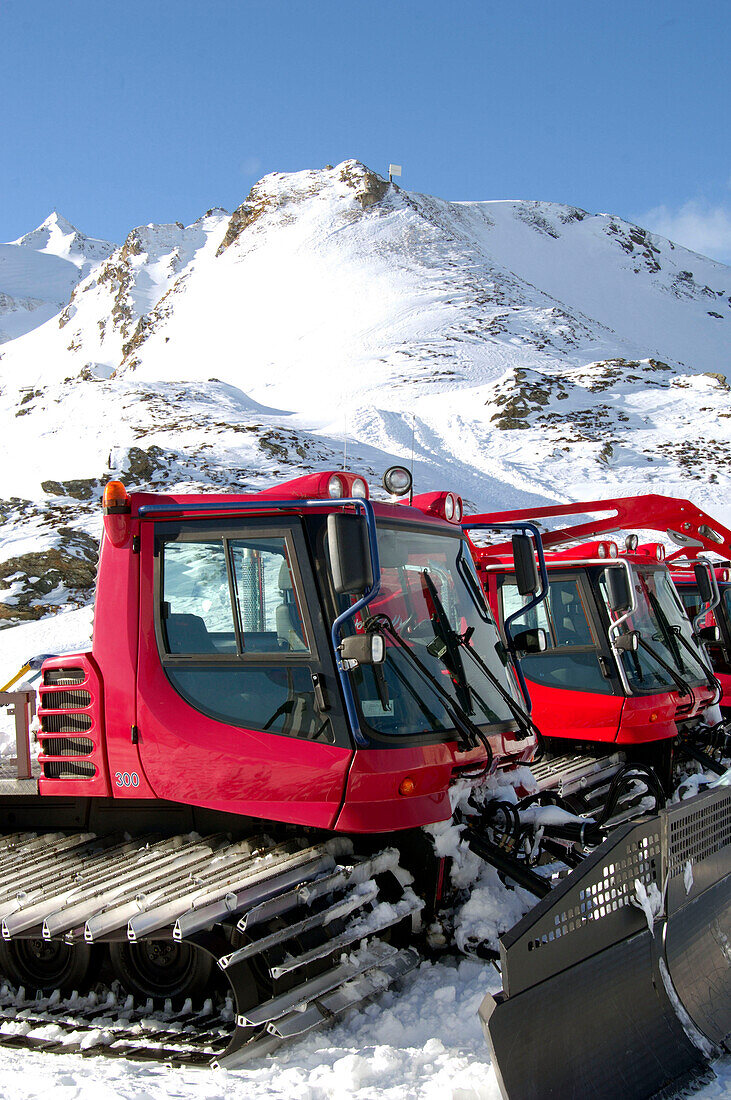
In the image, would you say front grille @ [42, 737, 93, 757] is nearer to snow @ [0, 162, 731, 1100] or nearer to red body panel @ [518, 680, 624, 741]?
snow @ [0, 162, 731, 1100]

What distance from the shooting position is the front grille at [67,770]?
4.82m

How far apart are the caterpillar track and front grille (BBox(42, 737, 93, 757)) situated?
1.78ft

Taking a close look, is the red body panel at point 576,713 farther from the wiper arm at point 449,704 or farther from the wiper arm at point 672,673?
the wiper arm at point 449,704

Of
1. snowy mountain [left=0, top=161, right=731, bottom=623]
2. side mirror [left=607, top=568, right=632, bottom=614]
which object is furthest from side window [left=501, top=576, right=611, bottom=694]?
snowy mountain [left=0, top=161, right=731, bottom=623]

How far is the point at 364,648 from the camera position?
13.4ft

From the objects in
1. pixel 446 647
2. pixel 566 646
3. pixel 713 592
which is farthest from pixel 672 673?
pixel 446 647

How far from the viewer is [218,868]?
421cm

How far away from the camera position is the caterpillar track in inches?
149

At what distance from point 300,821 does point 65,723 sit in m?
1.54

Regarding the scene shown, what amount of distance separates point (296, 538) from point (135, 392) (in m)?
38.4

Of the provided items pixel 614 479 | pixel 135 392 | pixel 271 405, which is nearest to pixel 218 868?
pixel 614 479

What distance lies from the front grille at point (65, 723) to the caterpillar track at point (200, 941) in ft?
2.16

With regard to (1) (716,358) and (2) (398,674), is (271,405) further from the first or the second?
(2) (398,674)

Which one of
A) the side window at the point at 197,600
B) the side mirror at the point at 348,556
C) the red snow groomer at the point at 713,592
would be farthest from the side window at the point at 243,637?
the red snow groomer at the point at 713,592
